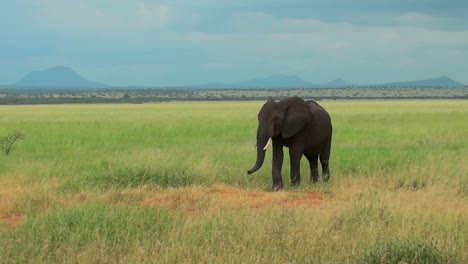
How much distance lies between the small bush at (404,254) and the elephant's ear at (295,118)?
19.6 ft

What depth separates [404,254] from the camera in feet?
20.9

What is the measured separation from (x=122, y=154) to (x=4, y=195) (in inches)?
277

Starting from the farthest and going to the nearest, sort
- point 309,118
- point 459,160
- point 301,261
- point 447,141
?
point 447,141
point 459,160
point 309,118
point 301,261

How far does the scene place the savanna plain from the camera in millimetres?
6758

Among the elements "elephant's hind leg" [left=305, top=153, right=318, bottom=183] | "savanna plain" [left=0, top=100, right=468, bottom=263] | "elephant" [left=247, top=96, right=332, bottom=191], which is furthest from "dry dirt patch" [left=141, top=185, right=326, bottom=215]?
"elephant's hind leg" [left=305, top=153, right=318, bottom=183]

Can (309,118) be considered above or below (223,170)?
above

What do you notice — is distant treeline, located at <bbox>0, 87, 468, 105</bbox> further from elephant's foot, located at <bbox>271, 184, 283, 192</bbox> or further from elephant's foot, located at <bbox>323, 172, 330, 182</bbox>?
elephant's foot, located at <bbox>271, 184, 283, 192</bbox>

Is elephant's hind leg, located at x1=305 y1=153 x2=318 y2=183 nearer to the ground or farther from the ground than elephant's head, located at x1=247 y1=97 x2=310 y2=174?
nearer to the ground

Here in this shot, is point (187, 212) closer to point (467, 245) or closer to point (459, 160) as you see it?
point (467, 245)

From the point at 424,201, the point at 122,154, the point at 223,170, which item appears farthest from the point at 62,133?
the point at 424,201

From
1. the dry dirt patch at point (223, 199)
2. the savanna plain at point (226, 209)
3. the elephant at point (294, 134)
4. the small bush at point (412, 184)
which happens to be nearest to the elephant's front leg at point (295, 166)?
the elephant at point (294, 134)

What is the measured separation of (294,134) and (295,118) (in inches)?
13.6

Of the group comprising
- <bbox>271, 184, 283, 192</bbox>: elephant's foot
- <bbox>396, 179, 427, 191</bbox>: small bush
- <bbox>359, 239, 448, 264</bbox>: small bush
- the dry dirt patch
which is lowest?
<bbox>396, 179, 427, 191</bbox>: small bush

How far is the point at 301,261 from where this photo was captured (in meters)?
6.59
